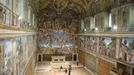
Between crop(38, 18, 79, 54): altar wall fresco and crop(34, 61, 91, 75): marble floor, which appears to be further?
crop(38, 18, 79, 54): altar wall fresco

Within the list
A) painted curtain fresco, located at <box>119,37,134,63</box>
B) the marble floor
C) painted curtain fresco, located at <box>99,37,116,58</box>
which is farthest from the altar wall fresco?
painted curtain fresco, located at <box>119,37,134,63</box>

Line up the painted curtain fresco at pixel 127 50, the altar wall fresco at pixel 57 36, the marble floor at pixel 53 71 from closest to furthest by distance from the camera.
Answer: the painted curtain fresco at pixel 127 50 → the marble floor at pixel 53 71 → the altar wall fresco at pixel 57 36

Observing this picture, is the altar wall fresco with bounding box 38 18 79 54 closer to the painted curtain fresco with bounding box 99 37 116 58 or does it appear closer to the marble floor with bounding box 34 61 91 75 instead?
the marble floor with bounding box 34 61 91 75

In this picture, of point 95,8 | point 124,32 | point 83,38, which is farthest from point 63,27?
point 124,32

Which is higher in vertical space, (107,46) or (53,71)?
(107,46)

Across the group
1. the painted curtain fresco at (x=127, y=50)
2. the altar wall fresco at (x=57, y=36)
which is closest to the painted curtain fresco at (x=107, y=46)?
the painted curtain fresco at (x=127, y=50)

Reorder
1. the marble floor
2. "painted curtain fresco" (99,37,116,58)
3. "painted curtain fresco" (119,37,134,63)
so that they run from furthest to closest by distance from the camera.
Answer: the marble floor → "painted curtain fresco" (99,37,116,58) → "painted curtain fresco" (119,37,134,63)

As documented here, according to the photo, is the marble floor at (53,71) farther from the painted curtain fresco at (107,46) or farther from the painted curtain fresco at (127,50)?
the painted curtain fresco at (127,50)

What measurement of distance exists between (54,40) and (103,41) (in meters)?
16.3

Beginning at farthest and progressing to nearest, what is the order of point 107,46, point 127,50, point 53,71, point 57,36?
point 57,36 < point 53,71 < point 107,46 < point 127,50

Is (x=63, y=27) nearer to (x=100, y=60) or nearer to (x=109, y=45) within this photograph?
(x=100, y=60)

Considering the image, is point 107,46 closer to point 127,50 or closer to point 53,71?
point 127,50

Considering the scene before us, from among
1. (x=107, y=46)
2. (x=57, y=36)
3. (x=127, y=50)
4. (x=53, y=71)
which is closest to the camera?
(x=127, y=50)

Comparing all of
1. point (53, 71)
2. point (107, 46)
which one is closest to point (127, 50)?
point (107, 46)
